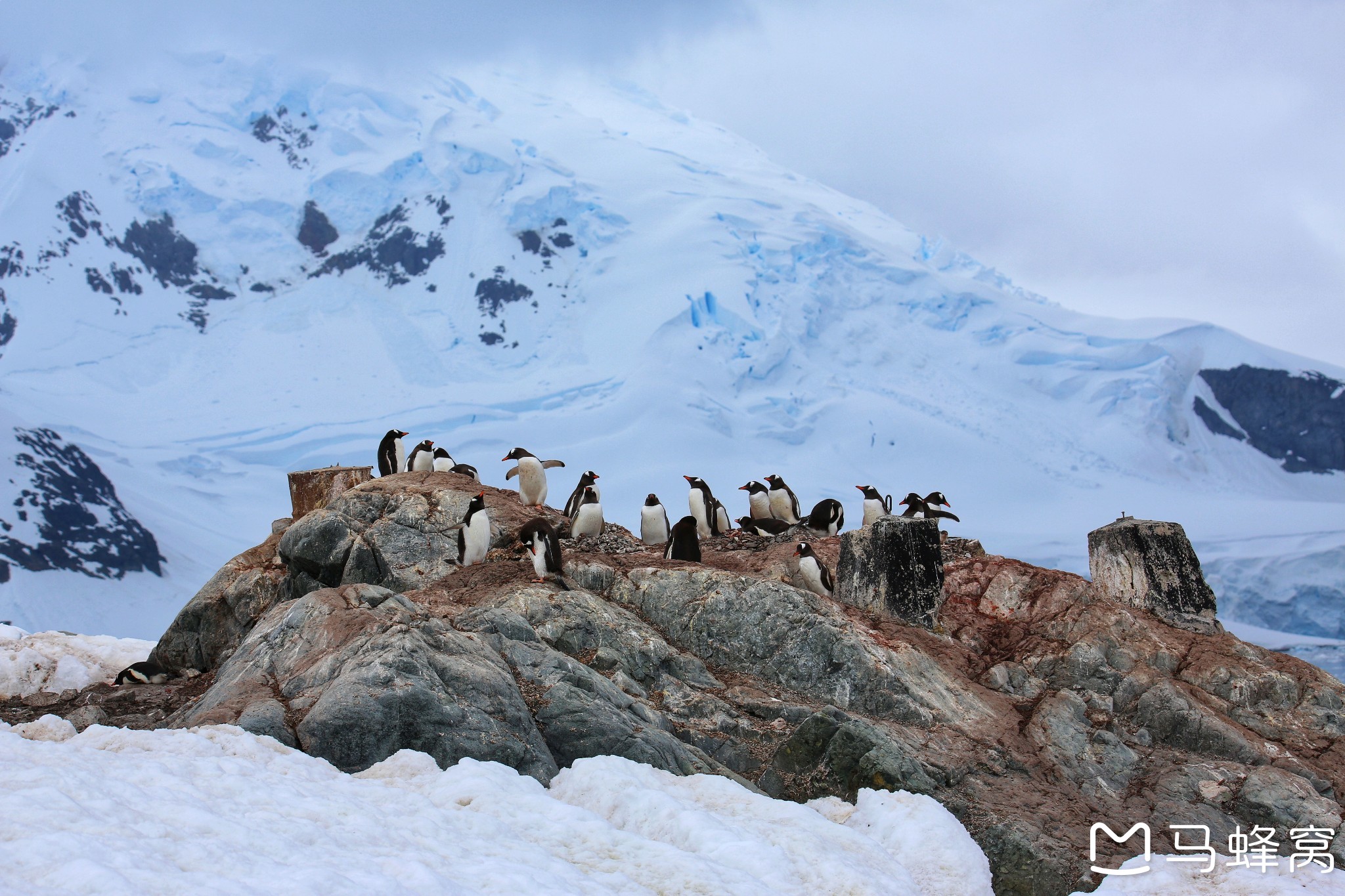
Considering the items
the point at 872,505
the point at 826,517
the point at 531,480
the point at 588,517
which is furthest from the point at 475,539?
the point at 872,505

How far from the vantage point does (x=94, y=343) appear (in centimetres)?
5512

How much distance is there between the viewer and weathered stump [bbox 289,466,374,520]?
16953mm

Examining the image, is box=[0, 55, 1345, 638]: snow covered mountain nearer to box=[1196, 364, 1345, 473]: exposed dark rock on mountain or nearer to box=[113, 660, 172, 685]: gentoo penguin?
box=[1196, 364, 1345, 473]: exposed dark rock on mountain

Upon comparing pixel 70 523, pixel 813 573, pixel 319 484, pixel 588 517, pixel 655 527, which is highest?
pixel 319 484

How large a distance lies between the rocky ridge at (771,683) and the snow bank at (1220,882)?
32cm

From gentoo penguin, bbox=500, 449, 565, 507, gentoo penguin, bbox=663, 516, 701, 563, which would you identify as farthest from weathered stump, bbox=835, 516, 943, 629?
gentoo penguin, bbox=500, 449, 565, 507

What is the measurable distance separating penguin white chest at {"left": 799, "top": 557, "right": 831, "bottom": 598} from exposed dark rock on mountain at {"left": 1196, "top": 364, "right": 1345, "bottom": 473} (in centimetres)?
4532

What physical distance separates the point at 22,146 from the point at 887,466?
61242 millimetres

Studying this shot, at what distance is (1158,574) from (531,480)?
10.2m

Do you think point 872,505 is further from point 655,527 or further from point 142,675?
point 142,675

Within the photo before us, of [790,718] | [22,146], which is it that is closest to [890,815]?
[790,718]

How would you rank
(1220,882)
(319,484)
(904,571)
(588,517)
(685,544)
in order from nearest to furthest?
(1220,882) < (904,571) < (685,544) < (588,517) < (319,484)

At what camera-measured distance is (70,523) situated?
3997 centimetres

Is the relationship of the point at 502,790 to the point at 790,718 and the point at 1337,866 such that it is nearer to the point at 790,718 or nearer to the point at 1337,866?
the point at 790,718
